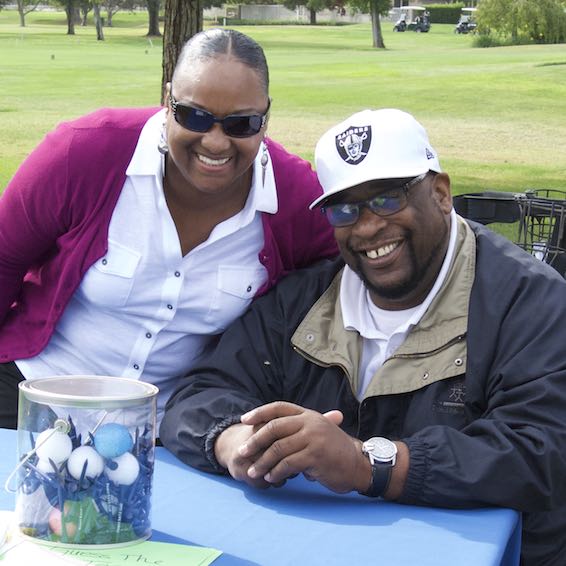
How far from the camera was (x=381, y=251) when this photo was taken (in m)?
→ 3.06

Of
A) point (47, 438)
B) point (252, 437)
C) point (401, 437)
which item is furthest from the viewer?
point (401, 437)

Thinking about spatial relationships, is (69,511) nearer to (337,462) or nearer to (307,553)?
(307,553)

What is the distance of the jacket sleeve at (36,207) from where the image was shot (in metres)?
3.38

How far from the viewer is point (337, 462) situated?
261 cm

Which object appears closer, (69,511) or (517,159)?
(69,511)

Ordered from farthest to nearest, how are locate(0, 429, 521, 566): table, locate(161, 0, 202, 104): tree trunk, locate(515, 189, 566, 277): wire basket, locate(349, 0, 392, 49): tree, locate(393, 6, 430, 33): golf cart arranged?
locate(393, 6, 430, 33): golf cart
locate(349, 0, 392, 49): tree
locate(161, 0, 202, 104): tree trunk
locate(515, 189, 566, 277): wire basket
locate(0, 429, 521, 566): table

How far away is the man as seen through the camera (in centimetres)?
263

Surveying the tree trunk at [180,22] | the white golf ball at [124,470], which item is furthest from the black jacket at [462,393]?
the tree trunk at [180,22]

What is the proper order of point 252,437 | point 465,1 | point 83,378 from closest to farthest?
point 83,378
point 252,437
point 465,1

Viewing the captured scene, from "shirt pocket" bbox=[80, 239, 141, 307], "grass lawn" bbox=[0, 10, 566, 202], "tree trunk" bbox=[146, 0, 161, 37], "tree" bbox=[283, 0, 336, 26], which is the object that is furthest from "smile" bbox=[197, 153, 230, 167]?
"tree" bbox=[283, 0, 336, 26]

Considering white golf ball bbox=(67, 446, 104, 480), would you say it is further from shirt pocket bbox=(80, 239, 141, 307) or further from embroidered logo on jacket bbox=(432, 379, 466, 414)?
shirt pocket bbox=(80, 239, 141, 307)

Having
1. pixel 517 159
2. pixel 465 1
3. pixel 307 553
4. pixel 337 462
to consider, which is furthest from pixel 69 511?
pixel 465 1

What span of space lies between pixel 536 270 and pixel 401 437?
1.89ft

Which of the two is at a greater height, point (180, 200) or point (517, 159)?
point (180, 200)
